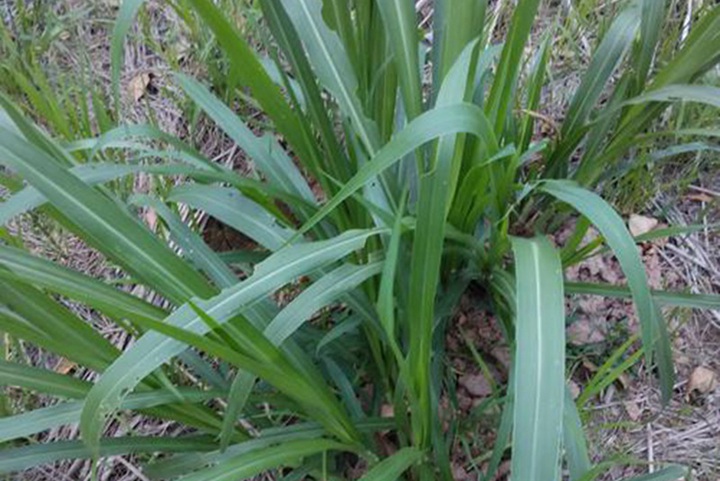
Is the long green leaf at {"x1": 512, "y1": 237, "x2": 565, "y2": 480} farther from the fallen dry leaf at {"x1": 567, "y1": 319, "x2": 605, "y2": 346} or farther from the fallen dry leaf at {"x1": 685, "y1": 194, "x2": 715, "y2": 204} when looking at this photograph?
the fallen dry leaf at {"x1": 685, "y1": 194, "x2": 715, "y2": 204}

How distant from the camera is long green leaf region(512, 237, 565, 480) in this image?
70 cm

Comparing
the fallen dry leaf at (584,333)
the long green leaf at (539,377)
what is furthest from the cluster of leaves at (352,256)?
the fallen dry leaf at (584,333)

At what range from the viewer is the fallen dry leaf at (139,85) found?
1592mm

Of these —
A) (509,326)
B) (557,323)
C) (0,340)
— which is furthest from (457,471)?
(0,340)

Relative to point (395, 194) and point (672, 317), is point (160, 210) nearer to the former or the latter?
point (395, 194)

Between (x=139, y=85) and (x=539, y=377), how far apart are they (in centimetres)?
114

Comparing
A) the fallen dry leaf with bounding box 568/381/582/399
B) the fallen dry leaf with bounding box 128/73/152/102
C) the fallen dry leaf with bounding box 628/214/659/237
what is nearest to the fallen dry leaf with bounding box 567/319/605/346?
the fallen dry leaf with bounding box 568/381/582/399

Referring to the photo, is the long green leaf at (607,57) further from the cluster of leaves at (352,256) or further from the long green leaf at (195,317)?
the long green leaf at (195,317)

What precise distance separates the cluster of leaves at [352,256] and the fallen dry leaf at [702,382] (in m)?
0.19

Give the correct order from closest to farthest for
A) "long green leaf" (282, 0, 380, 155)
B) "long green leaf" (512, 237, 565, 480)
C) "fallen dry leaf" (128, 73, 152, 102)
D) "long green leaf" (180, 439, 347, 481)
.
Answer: "long green leaf" (512, 237, 565, 480)
"long green leaf" (180, 439, 347, 481)
"long green leaf" (282, 0, 380, 155)
"fallen dry leaf" (128, 73, 152, 102)

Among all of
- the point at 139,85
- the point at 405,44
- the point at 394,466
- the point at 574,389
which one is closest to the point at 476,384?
the point at 574,389

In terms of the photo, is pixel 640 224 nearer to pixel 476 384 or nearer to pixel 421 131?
pixel 476 384

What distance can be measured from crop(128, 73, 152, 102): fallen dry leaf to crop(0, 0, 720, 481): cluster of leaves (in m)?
0.41

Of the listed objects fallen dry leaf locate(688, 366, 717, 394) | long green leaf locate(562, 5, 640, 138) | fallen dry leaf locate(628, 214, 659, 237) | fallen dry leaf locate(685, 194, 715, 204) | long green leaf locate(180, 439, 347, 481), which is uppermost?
long green leaf locate(562, 5, 640, 138)
